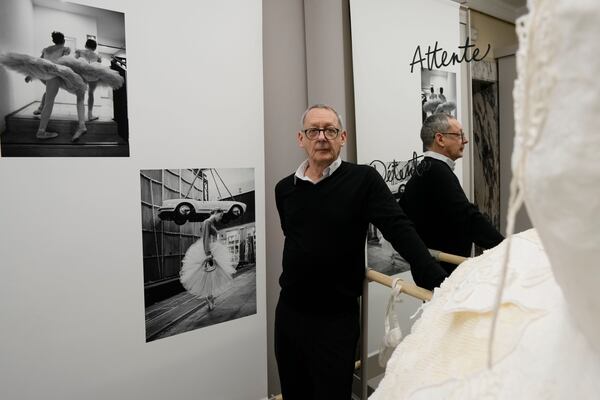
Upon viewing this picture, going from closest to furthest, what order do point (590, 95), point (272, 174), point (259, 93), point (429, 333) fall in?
point (590, 95) < point (429, 333) < point (259, 93) < point (272, 174)

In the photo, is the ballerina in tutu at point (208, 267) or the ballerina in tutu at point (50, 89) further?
the ballerina in tutu at point (208, 267)

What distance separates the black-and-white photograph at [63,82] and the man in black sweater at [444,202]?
1.25m

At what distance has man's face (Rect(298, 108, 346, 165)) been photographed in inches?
62.9

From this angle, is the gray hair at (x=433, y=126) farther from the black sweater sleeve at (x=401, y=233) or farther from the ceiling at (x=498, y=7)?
the ceiling at (x=498, y=7)

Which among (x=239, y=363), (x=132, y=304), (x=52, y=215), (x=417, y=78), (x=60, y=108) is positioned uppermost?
(x=417, y=78)

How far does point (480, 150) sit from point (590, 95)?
1.36 meters

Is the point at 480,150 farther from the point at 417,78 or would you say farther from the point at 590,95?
the point at 590,95

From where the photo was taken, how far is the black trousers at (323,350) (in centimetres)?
153

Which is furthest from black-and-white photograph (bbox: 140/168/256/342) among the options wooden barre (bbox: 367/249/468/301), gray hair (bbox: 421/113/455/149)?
gray hair (bbox: 421/113/455/149)

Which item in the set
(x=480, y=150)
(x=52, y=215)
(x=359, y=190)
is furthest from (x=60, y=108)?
(x=480, y=150)

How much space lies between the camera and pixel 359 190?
1.52 meters

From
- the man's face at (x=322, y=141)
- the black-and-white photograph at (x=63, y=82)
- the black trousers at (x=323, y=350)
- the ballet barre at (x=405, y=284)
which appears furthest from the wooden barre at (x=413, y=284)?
the black-and-white photograph at (x=63, y=82)

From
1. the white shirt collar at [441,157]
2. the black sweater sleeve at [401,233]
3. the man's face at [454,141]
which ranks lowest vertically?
the black sweater sleeve at [401,233]

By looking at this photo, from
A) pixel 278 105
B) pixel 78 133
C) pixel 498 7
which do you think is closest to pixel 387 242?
pixel 278 105
